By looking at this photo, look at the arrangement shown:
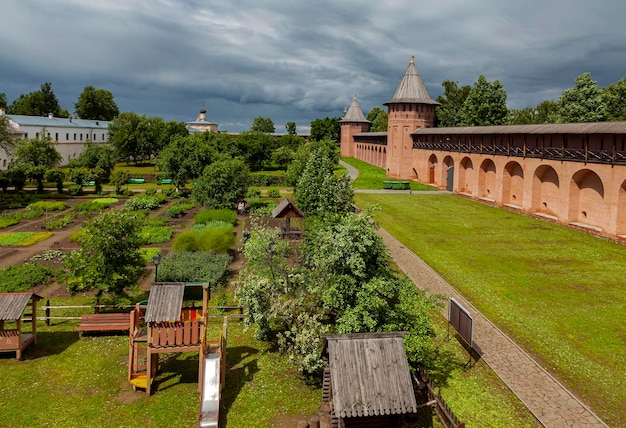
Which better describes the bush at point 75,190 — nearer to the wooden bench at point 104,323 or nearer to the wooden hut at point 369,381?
the wooden bench at point 104,323

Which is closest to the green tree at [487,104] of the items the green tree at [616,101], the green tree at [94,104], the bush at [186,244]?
the green tree at [616,101]

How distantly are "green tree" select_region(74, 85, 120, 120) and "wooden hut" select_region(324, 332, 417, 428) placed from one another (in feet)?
324

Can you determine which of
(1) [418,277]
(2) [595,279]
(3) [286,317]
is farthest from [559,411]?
(2) [595,279]

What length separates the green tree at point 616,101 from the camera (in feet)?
146

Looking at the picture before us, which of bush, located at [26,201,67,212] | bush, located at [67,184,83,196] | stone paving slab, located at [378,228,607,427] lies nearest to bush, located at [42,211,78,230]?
bush, located at [26,201,67,212]

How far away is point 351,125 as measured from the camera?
85.4 m

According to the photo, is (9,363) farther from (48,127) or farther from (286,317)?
(48,127)

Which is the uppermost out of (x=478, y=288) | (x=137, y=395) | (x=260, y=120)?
Result: (x=260, y=120)

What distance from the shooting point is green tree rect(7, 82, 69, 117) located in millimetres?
86250

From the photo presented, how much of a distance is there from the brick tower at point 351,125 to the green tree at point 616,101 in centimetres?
4426

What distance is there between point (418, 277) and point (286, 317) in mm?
8472

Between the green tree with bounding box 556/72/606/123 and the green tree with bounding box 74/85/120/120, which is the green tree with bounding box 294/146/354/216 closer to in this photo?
the green tree with bounding box 556/72/606/123

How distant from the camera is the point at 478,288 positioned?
1716cm

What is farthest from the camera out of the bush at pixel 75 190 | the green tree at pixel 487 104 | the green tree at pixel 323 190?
the green tree at pixel 487 104
